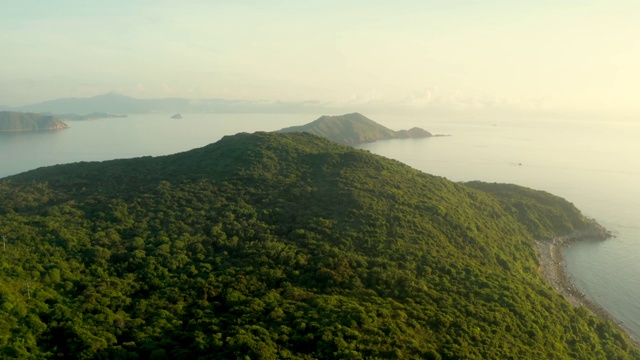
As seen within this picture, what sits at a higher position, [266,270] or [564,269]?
[266,270]

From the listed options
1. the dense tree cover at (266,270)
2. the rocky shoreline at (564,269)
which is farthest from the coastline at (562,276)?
the dense tree cover at (266,270)

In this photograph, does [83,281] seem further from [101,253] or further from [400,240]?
[400,240]

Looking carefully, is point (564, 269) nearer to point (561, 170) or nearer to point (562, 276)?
point (562, 276)

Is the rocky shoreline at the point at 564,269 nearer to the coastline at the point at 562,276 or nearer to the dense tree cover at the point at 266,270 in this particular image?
the coastline at the point at 562,276

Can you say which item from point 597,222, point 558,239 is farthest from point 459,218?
point 597,222

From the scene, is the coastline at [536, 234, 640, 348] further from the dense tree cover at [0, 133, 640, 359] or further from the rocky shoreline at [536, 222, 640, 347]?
the dense tree cover at [0, 133, 640, 359]

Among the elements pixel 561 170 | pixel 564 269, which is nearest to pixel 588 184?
pixel 561 170
